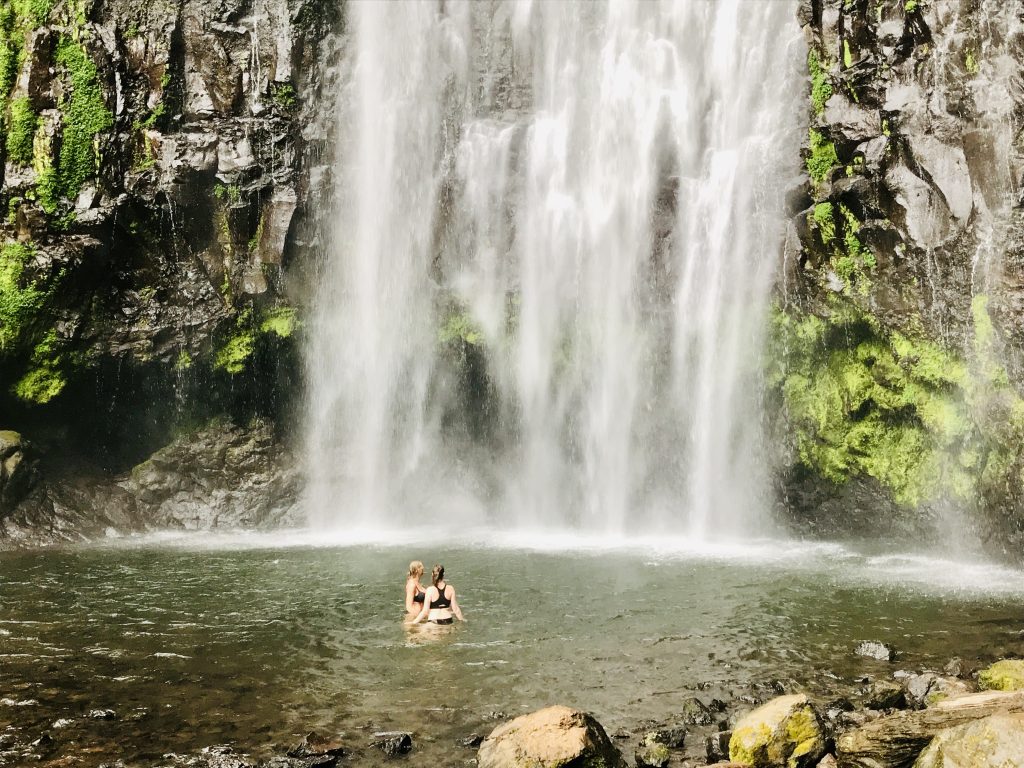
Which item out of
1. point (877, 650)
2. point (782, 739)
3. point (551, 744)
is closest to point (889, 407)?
point (877, 650)

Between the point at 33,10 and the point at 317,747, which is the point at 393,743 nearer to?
the point at 317,747

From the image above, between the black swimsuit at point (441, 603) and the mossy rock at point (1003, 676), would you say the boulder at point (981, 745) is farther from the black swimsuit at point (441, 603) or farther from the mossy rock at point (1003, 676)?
the black swimsuit at point (441, 603)

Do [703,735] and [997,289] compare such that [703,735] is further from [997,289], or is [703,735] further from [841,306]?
[841,306]

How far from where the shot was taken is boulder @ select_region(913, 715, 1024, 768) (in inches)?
239

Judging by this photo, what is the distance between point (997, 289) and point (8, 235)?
22503mm

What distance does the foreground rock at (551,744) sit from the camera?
6961 mm

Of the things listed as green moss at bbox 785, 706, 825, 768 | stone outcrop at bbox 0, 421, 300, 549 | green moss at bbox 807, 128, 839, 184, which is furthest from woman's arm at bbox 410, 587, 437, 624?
green moss at bbox 807, 128, 839, 184

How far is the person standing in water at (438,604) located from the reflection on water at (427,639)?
285 millimetres

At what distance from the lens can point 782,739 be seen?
745 centimetres

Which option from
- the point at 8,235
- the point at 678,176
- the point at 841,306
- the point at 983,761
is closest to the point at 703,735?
the point at 983,761

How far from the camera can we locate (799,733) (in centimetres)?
750

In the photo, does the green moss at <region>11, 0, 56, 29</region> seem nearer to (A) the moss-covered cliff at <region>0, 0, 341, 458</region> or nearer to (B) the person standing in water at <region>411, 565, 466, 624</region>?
(A) the moss-covered cliff at <region>0, 0, 341, 458</region>

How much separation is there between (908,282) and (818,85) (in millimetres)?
5322

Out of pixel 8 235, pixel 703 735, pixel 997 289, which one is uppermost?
pixel 8 235
